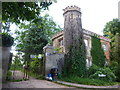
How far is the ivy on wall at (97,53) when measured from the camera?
14.2 metres

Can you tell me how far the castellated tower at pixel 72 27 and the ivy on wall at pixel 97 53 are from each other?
3.56 meters

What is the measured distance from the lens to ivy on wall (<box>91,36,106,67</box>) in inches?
559

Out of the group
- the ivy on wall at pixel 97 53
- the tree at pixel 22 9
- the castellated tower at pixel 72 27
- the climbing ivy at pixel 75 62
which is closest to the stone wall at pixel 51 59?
the climbing ivy at pixel 75 62

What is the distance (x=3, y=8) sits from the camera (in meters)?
4.00

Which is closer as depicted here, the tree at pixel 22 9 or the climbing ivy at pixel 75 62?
the tree at pixel 22 9

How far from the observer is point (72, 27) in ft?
41.1

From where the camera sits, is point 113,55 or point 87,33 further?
point 113,55

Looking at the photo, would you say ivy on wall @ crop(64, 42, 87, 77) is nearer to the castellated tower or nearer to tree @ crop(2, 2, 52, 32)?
the castellated tower

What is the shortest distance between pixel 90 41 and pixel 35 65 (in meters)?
8.35

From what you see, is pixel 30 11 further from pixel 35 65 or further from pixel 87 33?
pixel 87 33

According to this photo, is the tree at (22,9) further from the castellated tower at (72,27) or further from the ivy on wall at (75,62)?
the castellated tower at (72,27)

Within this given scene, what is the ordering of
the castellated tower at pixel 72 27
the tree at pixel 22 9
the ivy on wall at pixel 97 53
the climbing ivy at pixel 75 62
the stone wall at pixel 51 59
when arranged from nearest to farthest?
the tree at pixel 22 9 → the stone wall at pixel 51 59 → the climbing ivy at pixel 75 62 → the castellated tower at pixel 72 27 → the ivy on wall at pixel 97 53

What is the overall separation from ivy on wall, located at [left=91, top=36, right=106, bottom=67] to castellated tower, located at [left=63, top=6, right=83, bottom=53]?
11.7ft

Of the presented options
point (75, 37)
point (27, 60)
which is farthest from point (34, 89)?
point (75, 37)
